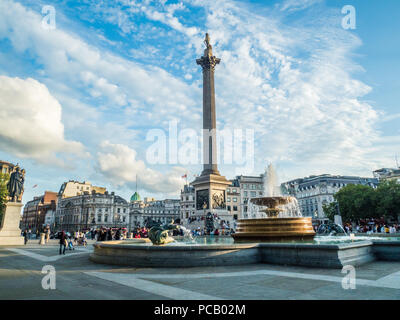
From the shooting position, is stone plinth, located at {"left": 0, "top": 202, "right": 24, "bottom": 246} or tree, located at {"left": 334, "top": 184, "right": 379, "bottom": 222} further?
tree, located at {"left": 334, "top": 184, "right": 379, "bottom": 222}

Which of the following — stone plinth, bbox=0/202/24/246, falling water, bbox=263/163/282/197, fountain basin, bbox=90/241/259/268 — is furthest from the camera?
stone plinth, bbox=0/202/24/246

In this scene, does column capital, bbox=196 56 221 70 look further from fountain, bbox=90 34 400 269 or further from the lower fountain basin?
the lower fountain basin

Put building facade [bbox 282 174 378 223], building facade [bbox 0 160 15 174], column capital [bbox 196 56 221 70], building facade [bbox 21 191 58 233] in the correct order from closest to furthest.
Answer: column capital [bbox 196 56 221 70] → building facade [bbox 0 160 15 174] → building facade [bbox 282 174 378 223] → building facade [bbox 21 191 58 233]

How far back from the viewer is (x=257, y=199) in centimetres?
1847

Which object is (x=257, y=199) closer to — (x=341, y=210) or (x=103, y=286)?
(x=103, y=286)

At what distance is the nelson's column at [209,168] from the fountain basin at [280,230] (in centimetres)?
2490

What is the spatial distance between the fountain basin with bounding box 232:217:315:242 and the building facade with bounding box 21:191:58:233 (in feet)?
473

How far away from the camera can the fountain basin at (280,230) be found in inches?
625

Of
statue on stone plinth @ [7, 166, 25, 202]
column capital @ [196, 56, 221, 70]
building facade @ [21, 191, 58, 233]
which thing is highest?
column capital @ [196, 56, 221, 70]

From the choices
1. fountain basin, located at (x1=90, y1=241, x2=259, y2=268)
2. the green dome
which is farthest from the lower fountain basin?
the green dome

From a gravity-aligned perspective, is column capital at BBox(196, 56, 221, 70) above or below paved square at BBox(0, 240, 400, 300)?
above

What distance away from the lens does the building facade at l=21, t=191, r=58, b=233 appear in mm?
141250
